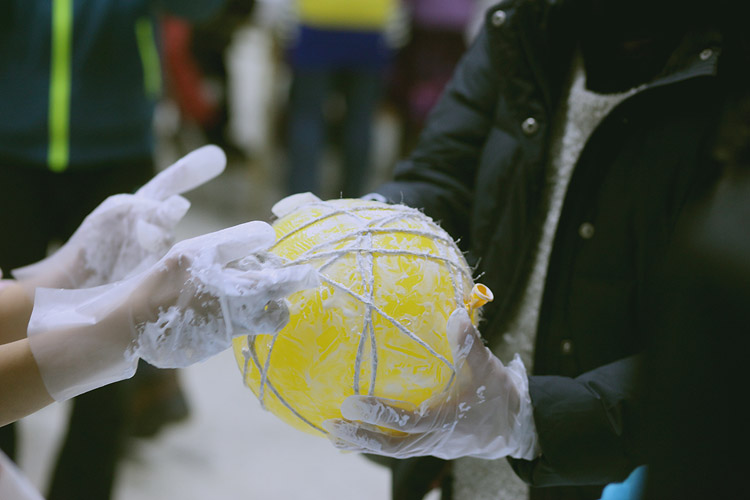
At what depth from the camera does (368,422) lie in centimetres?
90

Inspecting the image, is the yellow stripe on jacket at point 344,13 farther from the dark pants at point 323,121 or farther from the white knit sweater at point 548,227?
the white knit sweater at point 548,227

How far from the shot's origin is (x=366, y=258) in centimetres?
91

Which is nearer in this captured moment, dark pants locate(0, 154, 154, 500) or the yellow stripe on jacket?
dark pants locate(0, 154, 154, 500)

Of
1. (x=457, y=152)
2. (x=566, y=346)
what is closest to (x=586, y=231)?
(x=566, y=346)

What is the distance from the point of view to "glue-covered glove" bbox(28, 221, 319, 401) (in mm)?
838

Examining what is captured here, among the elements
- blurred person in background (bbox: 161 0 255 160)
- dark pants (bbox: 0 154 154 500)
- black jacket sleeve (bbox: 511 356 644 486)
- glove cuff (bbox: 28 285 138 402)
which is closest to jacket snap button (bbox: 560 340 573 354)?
black jacket sleeve (bbox: 511 356 644 486)

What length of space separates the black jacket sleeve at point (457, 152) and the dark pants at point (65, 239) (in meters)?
0.87

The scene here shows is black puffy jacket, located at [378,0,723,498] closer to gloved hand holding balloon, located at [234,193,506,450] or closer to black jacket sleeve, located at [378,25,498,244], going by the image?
black jacket sleeve, located at [378,25,498,244]

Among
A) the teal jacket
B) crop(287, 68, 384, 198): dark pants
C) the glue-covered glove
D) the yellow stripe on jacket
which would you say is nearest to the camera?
the glue-covered glove

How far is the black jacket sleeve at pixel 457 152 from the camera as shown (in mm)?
1278

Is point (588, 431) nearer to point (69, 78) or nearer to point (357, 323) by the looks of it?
point (357, 323)

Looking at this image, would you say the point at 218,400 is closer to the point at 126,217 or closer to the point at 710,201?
the point at 126,217

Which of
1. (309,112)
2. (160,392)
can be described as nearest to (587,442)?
(160,392)

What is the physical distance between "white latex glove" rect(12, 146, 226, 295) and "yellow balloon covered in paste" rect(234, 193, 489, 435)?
351 mm
